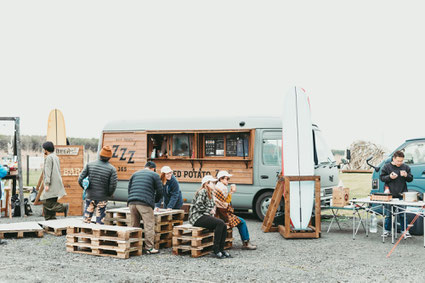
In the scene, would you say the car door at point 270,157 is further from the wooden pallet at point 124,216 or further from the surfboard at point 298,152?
the wooden pallet at point 124,216

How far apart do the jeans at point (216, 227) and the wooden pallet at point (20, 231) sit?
3.78m

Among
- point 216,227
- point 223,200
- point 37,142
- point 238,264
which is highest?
point 37,142

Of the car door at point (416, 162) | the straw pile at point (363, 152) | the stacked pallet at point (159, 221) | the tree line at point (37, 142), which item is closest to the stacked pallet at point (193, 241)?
the stacked pallet at point (159, 221)

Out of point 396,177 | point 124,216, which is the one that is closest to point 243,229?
point 124,216

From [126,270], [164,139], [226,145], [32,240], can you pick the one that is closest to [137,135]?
[164,139]

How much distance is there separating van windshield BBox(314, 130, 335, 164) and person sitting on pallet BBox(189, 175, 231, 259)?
4828mm

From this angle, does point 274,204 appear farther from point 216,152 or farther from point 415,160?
point 415,160

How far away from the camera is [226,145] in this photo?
13000mm

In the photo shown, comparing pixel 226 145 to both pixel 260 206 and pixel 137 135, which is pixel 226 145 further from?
pixel 137 135

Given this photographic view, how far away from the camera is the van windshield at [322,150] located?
40.4 feet

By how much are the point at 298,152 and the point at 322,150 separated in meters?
2.13

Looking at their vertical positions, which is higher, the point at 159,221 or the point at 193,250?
the point at 159,221

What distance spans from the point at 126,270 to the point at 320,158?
6.64m

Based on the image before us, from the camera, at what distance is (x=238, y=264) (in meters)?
7.48
